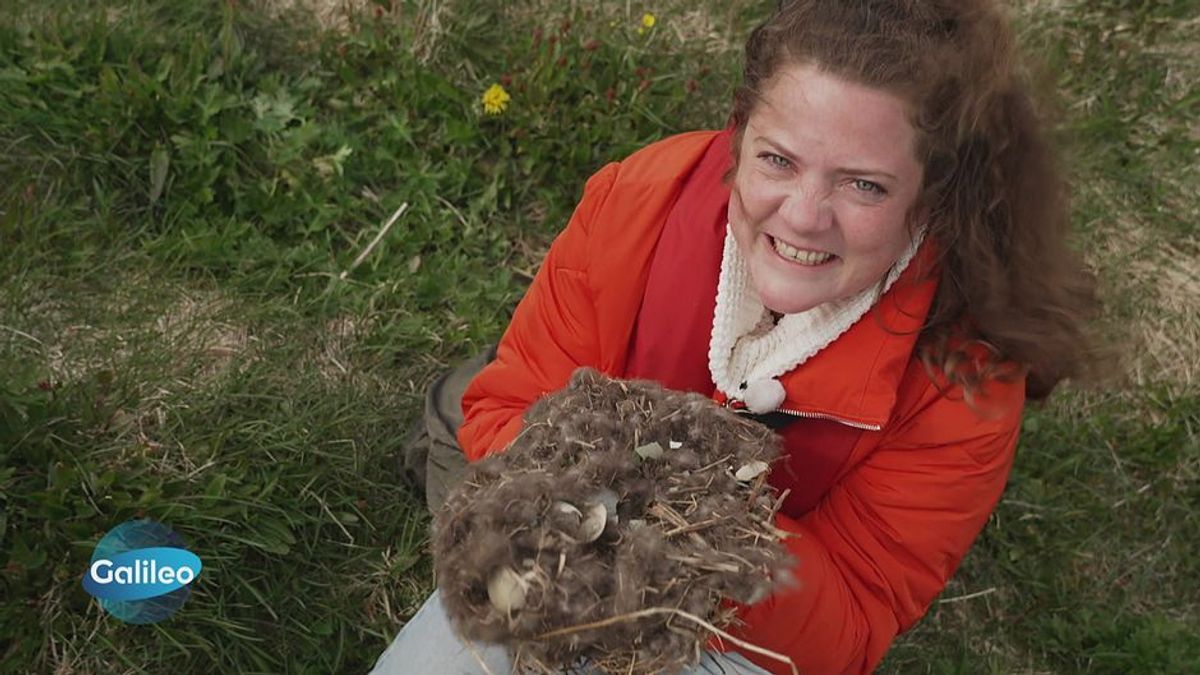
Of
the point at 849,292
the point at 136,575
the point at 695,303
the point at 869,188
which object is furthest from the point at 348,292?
the point at 869,188

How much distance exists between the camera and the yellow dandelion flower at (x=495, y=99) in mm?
3611

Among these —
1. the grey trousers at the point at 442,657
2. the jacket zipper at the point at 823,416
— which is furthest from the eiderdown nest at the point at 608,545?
the jacket zipper at the point at 823,416

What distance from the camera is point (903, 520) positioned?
7.25 ft

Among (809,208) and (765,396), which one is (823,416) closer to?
(765,396)

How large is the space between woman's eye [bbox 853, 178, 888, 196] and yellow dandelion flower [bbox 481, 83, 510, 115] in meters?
1.93

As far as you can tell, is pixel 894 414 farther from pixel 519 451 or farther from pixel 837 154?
pixel 519 451

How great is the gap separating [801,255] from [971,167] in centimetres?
34

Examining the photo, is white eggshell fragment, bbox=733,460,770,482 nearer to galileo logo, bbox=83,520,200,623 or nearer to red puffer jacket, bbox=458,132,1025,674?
red puffer jacket, bbox=458,132,1025,674

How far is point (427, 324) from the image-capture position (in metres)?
3.42

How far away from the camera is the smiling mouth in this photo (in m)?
2.03

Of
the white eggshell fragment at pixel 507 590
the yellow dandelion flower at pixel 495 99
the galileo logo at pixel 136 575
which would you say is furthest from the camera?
the yellow dandelion flower at pixel 495 99

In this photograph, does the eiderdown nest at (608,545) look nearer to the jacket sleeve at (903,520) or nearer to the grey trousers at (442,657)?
the grey trousers at (442,657)

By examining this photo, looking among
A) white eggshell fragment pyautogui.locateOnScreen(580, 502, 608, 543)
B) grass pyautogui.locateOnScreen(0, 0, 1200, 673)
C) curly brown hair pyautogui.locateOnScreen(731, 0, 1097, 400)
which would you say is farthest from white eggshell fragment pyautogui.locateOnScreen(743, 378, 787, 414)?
grass pyautogui.locateOnScreen(0, 0, 1200, 673)

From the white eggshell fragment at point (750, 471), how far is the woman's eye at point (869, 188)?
0.55 meters
